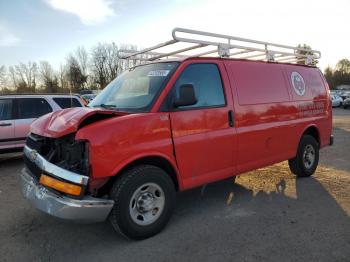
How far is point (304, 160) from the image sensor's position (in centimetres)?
645

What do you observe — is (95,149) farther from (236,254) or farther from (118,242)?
(236,254)

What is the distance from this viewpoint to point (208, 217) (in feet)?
15.2

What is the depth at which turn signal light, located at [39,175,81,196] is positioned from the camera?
346cm

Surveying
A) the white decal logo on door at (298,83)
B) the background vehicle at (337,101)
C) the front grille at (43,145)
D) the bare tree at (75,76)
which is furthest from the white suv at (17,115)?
the bare tree at (75,76)

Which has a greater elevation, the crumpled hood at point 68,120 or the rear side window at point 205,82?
the rear side window at point 205,82

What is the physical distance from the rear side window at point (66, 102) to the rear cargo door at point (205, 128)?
6235 millimetres

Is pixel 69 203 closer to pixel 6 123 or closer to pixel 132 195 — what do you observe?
pixel 132 195

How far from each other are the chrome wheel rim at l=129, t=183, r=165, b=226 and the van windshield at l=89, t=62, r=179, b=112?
0.95 meters

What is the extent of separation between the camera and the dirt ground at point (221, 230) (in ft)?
11.9

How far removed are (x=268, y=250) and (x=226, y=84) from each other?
228 cm

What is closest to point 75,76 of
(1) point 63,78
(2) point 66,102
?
(1) point 63,78

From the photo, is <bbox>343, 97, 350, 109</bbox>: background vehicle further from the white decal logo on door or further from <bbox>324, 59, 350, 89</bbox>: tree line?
<bbox>324, 59, 350, 89</bbox>: tree line

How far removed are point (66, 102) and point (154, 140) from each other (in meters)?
6.70

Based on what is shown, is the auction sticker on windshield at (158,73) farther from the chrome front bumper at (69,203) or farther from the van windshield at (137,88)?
the chrome front bumper at (69,203)
